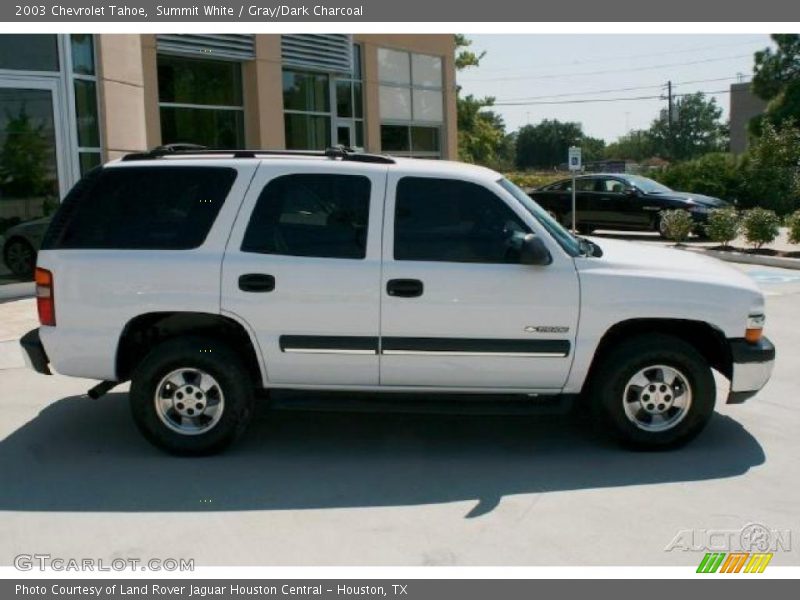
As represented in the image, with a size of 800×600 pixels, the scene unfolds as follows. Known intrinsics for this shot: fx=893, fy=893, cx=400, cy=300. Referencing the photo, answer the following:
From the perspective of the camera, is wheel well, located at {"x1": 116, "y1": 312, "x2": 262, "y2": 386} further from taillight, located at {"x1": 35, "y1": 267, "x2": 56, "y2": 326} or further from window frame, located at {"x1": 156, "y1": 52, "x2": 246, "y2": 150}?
window frame, located at {"x1": 156, "y1": 52, "x2": 246, "y2": 150}

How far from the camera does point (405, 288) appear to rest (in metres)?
5.49

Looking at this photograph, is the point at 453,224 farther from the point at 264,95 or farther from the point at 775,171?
the point at 775,171

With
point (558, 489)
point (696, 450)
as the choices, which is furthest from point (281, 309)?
point (696, 450)

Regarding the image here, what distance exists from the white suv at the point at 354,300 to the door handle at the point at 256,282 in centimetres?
1

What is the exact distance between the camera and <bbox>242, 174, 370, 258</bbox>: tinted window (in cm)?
558

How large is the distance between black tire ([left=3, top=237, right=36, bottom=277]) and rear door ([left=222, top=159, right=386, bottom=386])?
→ 7659 mm

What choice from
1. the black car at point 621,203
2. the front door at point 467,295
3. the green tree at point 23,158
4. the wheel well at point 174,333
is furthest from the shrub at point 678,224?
the wheel well at point 174,333

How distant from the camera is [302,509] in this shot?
16.1 feet

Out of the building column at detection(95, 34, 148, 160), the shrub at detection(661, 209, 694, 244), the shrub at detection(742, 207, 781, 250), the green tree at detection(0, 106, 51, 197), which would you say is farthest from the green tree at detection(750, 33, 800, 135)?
the green tree at detection(0, 106, 51, 197)

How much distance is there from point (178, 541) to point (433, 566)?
130 cm

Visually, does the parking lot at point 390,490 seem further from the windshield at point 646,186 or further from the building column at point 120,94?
the windshield at point 646,186

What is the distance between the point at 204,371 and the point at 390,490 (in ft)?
4.64

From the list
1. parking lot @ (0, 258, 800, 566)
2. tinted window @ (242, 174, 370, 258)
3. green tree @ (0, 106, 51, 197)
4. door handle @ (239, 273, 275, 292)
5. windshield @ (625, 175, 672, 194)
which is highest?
green tree @ (0, 106, 51, 197)

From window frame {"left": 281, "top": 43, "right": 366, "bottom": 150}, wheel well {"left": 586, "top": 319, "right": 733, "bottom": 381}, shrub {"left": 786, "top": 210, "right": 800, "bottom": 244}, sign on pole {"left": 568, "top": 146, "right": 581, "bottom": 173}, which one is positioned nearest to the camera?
wheel well {"left": 586, "top": 319, "right": 733, "bottom": 381}
